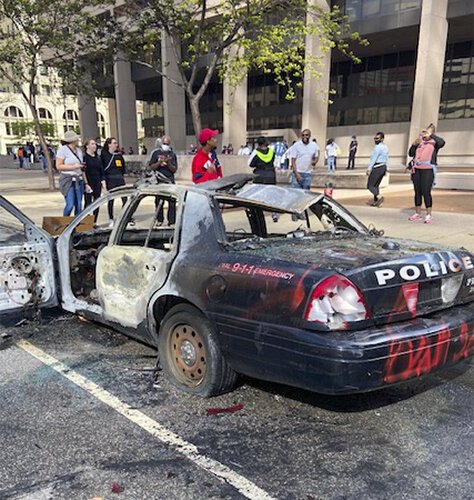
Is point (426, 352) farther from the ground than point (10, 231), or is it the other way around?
point (10, 231)

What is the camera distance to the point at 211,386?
318 cm

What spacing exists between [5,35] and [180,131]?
18.2 metres

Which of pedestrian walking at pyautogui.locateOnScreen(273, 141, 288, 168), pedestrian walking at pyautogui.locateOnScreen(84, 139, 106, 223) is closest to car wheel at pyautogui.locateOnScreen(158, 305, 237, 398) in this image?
pedestrian walking at pyautogui.locateOnScreen(84, 139, 106, 223)

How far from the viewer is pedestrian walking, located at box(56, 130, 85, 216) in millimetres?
8680

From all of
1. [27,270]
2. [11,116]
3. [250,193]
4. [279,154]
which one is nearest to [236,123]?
[279,154]

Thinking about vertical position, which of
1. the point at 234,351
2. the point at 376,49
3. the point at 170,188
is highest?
the point at 376,49

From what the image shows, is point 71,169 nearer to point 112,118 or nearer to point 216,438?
point 216,438

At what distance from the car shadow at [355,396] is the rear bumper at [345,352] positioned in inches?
15.2

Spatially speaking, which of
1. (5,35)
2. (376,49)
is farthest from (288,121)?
(5,35)

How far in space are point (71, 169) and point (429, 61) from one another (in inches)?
854

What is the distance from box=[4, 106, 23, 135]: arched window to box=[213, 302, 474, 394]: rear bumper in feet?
329

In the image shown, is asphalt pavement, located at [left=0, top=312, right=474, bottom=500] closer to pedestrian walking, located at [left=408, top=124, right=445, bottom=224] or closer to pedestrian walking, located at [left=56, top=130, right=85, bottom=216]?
pedestrian walking, located at [left=56, top=130, right=85, bottom=216]

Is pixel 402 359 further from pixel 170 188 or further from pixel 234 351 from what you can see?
pixel 170 188

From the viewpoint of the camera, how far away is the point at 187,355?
3.35 m
